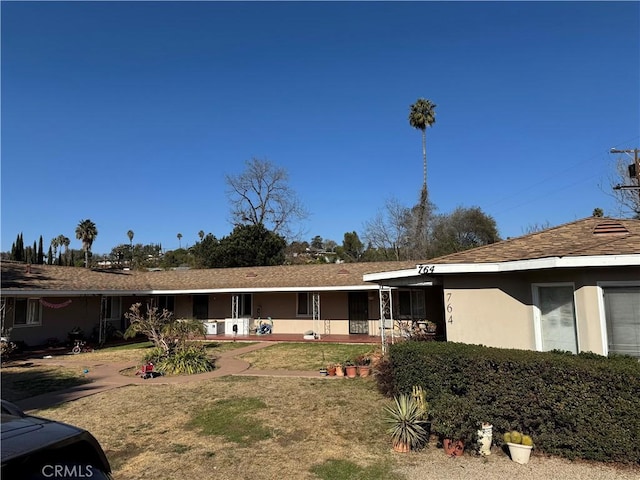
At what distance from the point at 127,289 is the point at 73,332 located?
3326 millimetres

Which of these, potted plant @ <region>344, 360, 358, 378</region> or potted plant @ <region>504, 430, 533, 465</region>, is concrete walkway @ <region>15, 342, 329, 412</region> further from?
potted plant @ <region>504, 430, 533, 465</region>

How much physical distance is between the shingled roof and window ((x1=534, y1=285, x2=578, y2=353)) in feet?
2.53

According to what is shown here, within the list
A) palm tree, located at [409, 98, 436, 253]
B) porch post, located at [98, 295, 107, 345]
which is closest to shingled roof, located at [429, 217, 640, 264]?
porch post, located at [98, 295, 107, 345]

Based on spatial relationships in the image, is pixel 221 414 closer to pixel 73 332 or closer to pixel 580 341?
pixel 580 341

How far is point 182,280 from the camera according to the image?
26.6m

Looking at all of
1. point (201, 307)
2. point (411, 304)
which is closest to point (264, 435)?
point (411, 304)

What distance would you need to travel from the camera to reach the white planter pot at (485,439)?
6387 mm

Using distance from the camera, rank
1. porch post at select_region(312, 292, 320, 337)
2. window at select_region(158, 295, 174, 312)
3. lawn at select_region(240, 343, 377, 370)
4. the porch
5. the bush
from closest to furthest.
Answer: the bush → lawn at select_region(240, 343, 377, 370) → the porch → porch post at select_region(312, 292, 320, 337) → window at select_region(158, 295, 174, 312)

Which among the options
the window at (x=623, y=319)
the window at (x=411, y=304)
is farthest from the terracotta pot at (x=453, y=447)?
the window at (x=411, y=304)

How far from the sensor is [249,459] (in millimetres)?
Result: 6375

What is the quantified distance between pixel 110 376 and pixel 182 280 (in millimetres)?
13565

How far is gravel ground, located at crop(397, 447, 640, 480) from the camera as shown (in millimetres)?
5570

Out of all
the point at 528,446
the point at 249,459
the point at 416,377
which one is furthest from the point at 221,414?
the point at 528,446

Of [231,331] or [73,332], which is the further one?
[231,331]
